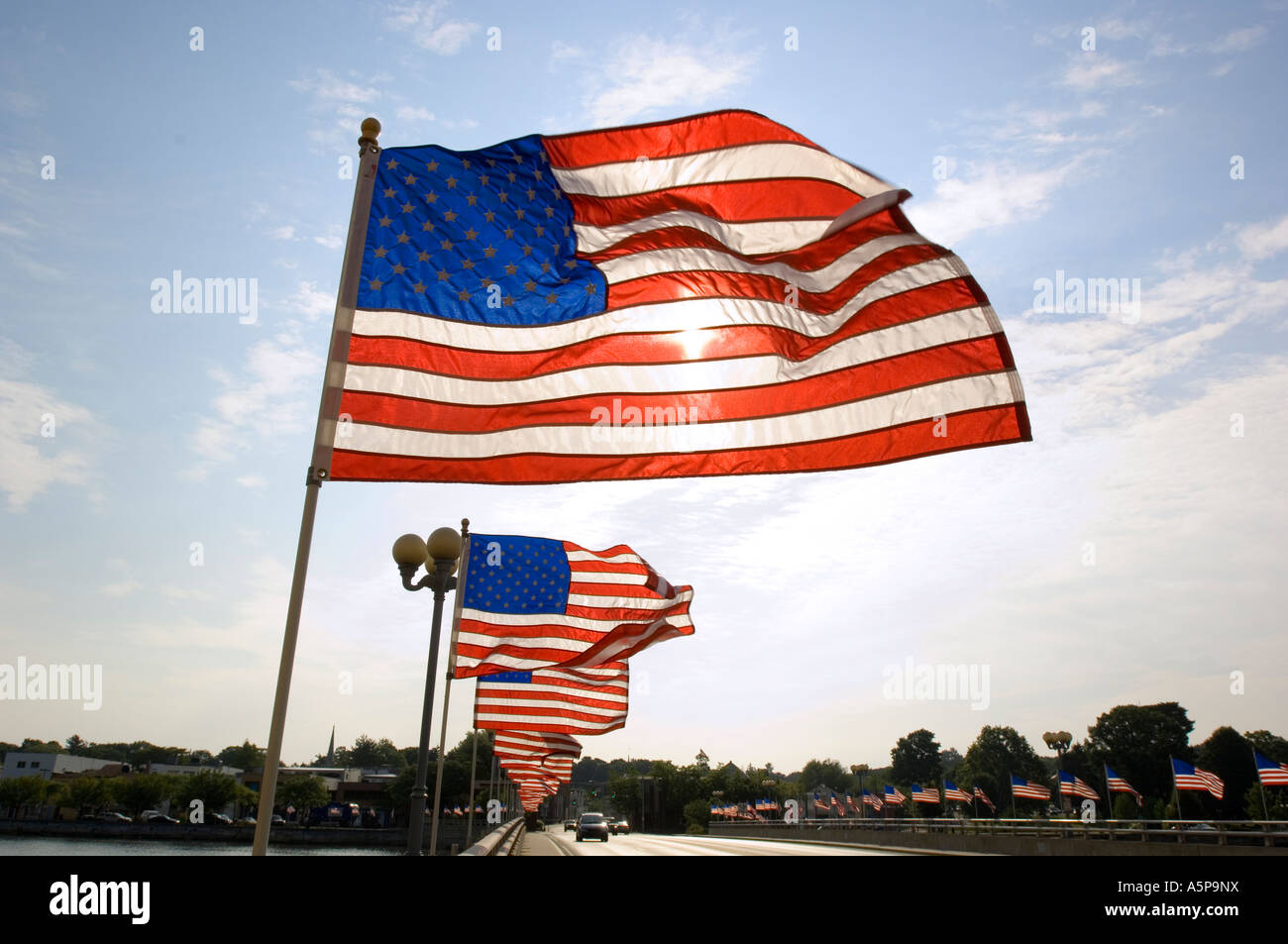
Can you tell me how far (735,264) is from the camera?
22.6 feet

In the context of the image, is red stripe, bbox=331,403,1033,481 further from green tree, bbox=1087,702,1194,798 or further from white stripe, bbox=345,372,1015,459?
green tree, bbox=1087,702,1194,798

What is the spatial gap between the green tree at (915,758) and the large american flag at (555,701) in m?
153

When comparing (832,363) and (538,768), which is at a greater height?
(832,363)

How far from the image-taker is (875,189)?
6402 mm

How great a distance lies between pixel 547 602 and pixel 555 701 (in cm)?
640

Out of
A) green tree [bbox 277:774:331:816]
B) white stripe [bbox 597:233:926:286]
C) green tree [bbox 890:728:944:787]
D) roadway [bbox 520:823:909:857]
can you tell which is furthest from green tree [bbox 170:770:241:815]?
green tree [bbox 890:728:944:787]

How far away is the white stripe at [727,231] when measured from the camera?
664cm

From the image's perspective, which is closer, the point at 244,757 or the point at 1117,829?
the point at 1117,829

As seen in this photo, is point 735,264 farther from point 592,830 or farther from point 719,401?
point 592,830

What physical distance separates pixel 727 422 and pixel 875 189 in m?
1.98

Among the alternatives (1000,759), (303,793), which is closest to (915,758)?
(1000,759)
